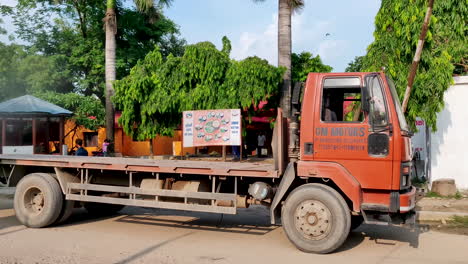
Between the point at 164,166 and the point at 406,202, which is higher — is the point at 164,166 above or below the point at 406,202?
above

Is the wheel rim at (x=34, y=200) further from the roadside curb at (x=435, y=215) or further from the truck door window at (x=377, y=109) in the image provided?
the roadside curb at (x=435, y=215)

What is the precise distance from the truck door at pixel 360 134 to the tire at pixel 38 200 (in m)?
4.88

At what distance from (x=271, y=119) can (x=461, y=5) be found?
8.30m

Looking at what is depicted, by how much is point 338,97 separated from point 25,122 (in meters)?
16.1

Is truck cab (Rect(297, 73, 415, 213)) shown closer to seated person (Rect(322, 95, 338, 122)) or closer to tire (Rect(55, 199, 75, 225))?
seated person (Rect(322, 95, 338, 122))

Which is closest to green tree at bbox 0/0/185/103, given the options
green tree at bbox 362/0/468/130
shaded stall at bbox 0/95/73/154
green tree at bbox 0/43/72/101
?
green tree at bbox 0/43/72/101

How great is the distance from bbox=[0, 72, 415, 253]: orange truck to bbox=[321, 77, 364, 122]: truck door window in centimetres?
1

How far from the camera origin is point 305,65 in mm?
18562

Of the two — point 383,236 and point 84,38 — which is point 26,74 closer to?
point 84,38

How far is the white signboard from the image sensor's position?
48.7 feet

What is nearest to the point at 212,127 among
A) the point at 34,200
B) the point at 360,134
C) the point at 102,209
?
the point at 102,209

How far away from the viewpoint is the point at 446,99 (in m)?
12.3

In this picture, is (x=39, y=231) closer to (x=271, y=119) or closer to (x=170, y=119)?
(x=170, y=119)

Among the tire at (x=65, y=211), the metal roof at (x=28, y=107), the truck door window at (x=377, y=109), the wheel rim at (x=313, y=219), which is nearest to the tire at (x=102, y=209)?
the tire at (x=65, y=211)
